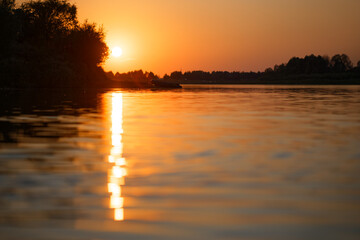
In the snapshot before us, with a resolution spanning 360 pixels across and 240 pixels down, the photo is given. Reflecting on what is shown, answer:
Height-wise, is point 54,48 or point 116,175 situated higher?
point 54,48

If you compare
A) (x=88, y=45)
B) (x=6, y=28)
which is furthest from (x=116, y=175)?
(x=88, y=45)

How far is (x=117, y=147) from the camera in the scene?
11914 millimetres

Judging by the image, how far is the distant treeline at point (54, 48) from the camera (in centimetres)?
6875

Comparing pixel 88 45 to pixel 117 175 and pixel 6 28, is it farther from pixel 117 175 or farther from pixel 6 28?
pixel 117 175

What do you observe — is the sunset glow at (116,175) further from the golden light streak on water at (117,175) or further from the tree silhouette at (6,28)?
the tree silhouette at (6,28)

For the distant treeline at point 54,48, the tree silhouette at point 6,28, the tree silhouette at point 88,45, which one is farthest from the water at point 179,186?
the tree silhouette at point 88,45

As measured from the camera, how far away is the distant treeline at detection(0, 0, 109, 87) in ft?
226

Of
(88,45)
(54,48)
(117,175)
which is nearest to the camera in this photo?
(117,175)

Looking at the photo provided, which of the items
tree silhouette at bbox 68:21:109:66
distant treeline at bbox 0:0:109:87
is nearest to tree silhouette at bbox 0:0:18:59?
distant treeline at bbox 0:0:109:87

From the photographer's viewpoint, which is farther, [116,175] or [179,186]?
[116,175]

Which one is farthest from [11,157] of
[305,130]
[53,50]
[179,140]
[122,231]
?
[53,50]

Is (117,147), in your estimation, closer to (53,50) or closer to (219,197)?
(219,197)

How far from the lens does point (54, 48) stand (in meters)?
80.9

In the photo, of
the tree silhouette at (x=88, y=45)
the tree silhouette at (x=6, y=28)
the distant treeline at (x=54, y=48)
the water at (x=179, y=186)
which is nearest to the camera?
the water at (x=179, y=186)
